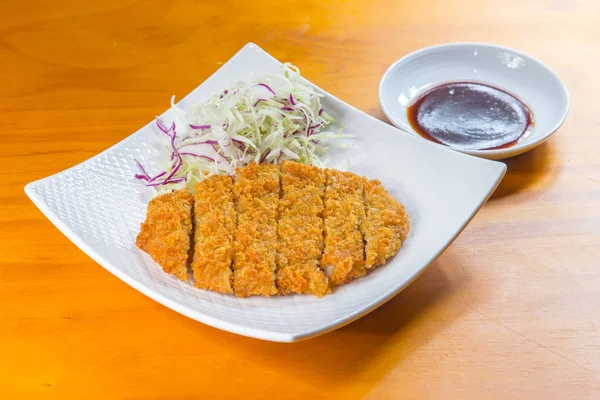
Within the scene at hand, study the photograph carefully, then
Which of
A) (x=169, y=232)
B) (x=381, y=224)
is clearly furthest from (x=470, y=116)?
(x=169, y=232)

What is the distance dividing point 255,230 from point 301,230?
0.58ft

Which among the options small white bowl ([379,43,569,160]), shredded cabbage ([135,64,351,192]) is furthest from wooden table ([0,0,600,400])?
shredded cabbage ([135,64,351,192])

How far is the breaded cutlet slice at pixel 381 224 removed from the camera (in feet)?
7.09

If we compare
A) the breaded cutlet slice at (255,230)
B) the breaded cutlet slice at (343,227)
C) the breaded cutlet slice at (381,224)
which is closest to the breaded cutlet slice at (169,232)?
the breaded cutlet slice at (255,230)

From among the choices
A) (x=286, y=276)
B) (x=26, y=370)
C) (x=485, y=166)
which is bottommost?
(x=26, y=370)

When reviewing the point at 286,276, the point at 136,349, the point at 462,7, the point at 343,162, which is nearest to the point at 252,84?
the point at 343,162

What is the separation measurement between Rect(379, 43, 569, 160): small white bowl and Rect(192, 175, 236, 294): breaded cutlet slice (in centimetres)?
92

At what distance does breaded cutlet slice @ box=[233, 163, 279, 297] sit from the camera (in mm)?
2086

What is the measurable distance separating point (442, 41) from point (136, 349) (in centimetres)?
275

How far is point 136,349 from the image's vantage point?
2.10 m

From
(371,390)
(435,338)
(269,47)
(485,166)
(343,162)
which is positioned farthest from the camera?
(269,47)

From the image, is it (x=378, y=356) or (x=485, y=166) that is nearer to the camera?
(x=378, y=356)

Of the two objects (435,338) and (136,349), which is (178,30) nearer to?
(136,349)

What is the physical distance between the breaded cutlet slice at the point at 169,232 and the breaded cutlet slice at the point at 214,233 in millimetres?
41
